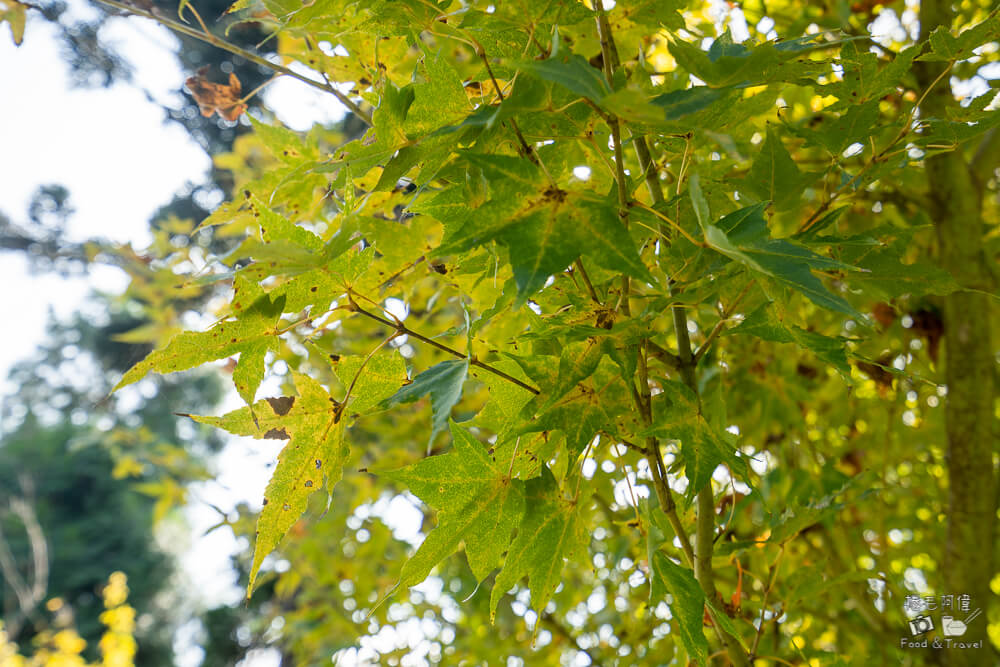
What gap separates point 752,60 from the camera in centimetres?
33

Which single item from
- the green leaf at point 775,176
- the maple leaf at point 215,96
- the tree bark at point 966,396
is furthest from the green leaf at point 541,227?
the tree bark at point 966,396

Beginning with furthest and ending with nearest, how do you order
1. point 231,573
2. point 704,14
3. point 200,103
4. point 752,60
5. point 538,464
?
1. point 231,573
2. point 704,14
3. point 200,103
4. point 538,464
5. point 752,60

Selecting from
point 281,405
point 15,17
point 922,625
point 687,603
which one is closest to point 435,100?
point 281,405

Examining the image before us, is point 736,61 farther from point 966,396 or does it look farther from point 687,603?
point 966,396

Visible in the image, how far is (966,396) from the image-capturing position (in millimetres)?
886

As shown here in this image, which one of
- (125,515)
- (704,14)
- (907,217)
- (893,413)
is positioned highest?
(704,14)

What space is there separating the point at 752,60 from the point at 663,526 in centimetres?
32

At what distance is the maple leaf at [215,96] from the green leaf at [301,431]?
48cm

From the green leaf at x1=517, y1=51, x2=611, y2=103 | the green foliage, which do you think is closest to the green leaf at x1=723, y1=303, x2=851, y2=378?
the green foliage

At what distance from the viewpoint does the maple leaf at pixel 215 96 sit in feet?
2.49

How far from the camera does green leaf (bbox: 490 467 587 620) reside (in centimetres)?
42

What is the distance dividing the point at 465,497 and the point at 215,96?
0.62 meters

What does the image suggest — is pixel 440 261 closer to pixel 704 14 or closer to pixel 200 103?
pixel 200 103

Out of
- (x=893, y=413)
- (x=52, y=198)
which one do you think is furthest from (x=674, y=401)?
(x=52, y=198)
